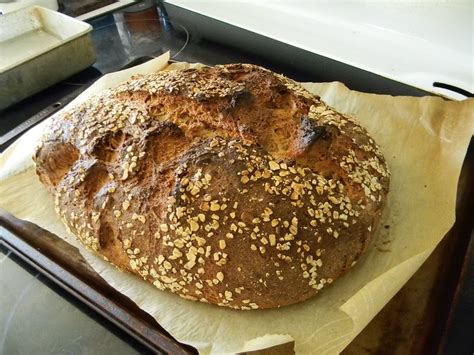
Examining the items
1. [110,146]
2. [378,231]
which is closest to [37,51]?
[110,146]

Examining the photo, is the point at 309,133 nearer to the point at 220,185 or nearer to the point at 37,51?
the point at 220,185

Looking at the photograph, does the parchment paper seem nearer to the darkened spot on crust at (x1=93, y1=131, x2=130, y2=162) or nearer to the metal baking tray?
the darkened spot on crust at (x1=93, y1=131, x2=130, y2=162)

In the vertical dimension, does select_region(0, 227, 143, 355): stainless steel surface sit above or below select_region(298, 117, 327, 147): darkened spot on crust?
below

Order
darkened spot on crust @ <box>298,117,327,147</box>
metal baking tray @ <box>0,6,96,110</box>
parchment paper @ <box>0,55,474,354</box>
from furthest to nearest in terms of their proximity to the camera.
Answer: metal baking tray @ <box>0,6,96,110</box>, darkened spot on crust @ <box>298,117,327,147</box>, parchment paper @ <box>0,55,474,354</box>

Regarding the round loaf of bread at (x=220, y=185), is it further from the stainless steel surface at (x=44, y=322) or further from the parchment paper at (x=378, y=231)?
the stainless steel surface at (x=44, y=322)

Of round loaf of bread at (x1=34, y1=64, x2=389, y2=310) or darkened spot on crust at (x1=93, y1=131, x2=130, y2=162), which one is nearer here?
round loaf of bread at (x1=34, y1=64, x2=389, y2=310)

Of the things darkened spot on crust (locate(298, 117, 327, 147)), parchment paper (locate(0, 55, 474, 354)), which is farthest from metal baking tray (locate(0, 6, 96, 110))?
darkened spot on crust (locate(298, 117, 327, 147))
